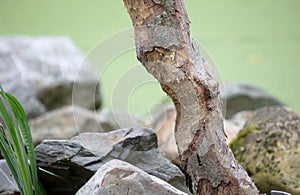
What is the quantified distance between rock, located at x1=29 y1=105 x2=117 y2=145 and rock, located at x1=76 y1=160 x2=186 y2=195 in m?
1.44

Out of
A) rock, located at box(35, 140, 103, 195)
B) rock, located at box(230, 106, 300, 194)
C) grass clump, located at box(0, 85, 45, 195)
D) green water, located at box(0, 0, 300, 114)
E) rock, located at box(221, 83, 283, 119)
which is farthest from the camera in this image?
green water, located at box(0, 0, 300, 114)

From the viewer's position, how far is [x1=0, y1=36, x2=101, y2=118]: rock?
290cm

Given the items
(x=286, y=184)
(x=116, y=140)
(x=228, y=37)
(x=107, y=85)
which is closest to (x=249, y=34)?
(x=228, y=37)

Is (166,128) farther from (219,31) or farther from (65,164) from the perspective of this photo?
(219,31)

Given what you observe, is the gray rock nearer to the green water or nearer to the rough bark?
the rough bark

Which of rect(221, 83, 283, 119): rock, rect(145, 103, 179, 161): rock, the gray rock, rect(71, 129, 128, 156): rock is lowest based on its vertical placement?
rect(221, 83, 283, 119): rock

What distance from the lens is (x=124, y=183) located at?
3.19 ft

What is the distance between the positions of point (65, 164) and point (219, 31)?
Answer: 8.44 feet

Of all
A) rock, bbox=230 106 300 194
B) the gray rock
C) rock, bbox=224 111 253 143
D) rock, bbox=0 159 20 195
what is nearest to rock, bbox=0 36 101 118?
rock, bbox=224 111 253 143

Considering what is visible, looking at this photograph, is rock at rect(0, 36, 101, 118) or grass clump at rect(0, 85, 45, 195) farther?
rock at rect(0, 36, 101, 118)

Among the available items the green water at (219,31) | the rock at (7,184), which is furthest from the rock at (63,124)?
the rock at (7,184)

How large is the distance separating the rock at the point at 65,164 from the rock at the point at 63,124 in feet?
3.84

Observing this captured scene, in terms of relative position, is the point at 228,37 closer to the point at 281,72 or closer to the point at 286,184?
the point at 281,72

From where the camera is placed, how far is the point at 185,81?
1.01m
